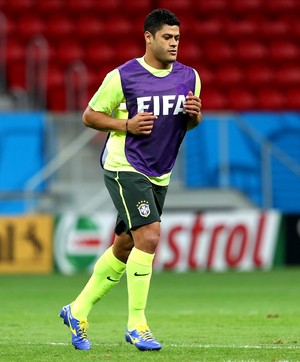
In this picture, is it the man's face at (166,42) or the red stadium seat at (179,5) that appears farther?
the red stadium seat at (179,5)

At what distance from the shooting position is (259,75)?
69.9ft

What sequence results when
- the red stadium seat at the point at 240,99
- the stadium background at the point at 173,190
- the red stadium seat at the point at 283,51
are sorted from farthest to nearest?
the red stadium seat at the point at 283,51 → the red stadium seat at the point at 240,99 → the stadium background at the point at 173,190

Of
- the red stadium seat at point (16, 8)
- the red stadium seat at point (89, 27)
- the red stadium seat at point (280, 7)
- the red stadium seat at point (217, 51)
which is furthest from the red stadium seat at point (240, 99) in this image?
the red stadium seat at point (16, 8)

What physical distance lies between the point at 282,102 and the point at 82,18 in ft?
14.5

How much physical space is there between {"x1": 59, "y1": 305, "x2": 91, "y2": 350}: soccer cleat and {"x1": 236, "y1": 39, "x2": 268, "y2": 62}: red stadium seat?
1511 cm

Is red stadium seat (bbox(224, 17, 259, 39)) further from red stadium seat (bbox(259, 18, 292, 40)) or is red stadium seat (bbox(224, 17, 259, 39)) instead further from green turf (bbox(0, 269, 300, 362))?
green turf (bbox(0, 269, 300, 362))

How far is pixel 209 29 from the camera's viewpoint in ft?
Answer: 72.8

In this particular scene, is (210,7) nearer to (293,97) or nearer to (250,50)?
(250,50)

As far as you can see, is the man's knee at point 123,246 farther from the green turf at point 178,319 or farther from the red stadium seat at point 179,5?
the red stadium seat at point 179,5

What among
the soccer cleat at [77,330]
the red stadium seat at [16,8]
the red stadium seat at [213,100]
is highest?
the red stadium seat at [16,8]

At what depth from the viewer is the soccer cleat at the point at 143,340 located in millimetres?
6613

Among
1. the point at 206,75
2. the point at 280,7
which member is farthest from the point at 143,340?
the point at 280,7

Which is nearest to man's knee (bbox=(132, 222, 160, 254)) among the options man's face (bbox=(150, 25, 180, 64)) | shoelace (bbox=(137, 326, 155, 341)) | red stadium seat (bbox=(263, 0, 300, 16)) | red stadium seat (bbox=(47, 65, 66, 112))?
shoelace (bbox=(137, 326, 155, 341))

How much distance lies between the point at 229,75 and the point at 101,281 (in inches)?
573
